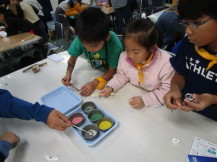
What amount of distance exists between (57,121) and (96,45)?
497mm

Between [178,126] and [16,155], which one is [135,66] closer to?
[178,126]

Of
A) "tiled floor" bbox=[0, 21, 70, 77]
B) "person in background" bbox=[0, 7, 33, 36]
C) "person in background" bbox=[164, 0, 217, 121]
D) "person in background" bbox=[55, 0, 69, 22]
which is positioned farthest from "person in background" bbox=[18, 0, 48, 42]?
"person in background" bbox=[164, 0, 217, 121]

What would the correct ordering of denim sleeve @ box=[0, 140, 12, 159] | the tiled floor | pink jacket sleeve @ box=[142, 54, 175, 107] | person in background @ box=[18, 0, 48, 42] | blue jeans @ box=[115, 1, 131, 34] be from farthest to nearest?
blue jeans @ box=[115, 1, 131, 34] → person in background @ box=[18, 0, 48, 42] → the tiled floor → pink jacket sleeve @ box=[142, 54, 175, 107] → denim sleeve @ box=[0, 140, 12, 159]

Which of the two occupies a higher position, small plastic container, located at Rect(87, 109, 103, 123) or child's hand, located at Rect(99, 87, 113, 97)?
child's hand, located at Rect(99, 87, 113, 97)

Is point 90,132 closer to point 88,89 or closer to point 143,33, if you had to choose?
point 88,89

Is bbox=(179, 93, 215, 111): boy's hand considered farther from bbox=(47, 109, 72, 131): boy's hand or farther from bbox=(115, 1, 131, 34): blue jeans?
bbox=(115, 1, 131, 34): blue jeans

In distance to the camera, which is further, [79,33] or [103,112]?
[79,33]

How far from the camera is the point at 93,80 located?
3.66ft

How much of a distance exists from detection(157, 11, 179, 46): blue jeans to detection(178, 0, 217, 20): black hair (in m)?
1.15

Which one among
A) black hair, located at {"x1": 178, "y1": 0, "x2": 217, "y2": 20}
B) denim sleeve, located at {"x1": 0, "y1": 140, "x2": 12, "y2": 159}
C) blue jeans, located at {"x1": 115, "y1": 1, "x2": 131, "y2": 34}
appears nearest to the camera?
black hair, located at {"x1": 178, "y1": 0, "x2": 217, "y2": 20}

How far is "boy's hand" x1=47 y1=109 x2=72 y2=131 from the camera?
2.50 ft

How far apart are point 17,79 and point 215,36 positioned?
126 centimetres

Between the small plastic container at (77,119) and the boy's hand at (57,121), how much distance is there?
4cm

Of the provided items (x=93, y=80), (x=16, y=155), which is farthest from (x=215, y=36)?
(x=16, y=155)
